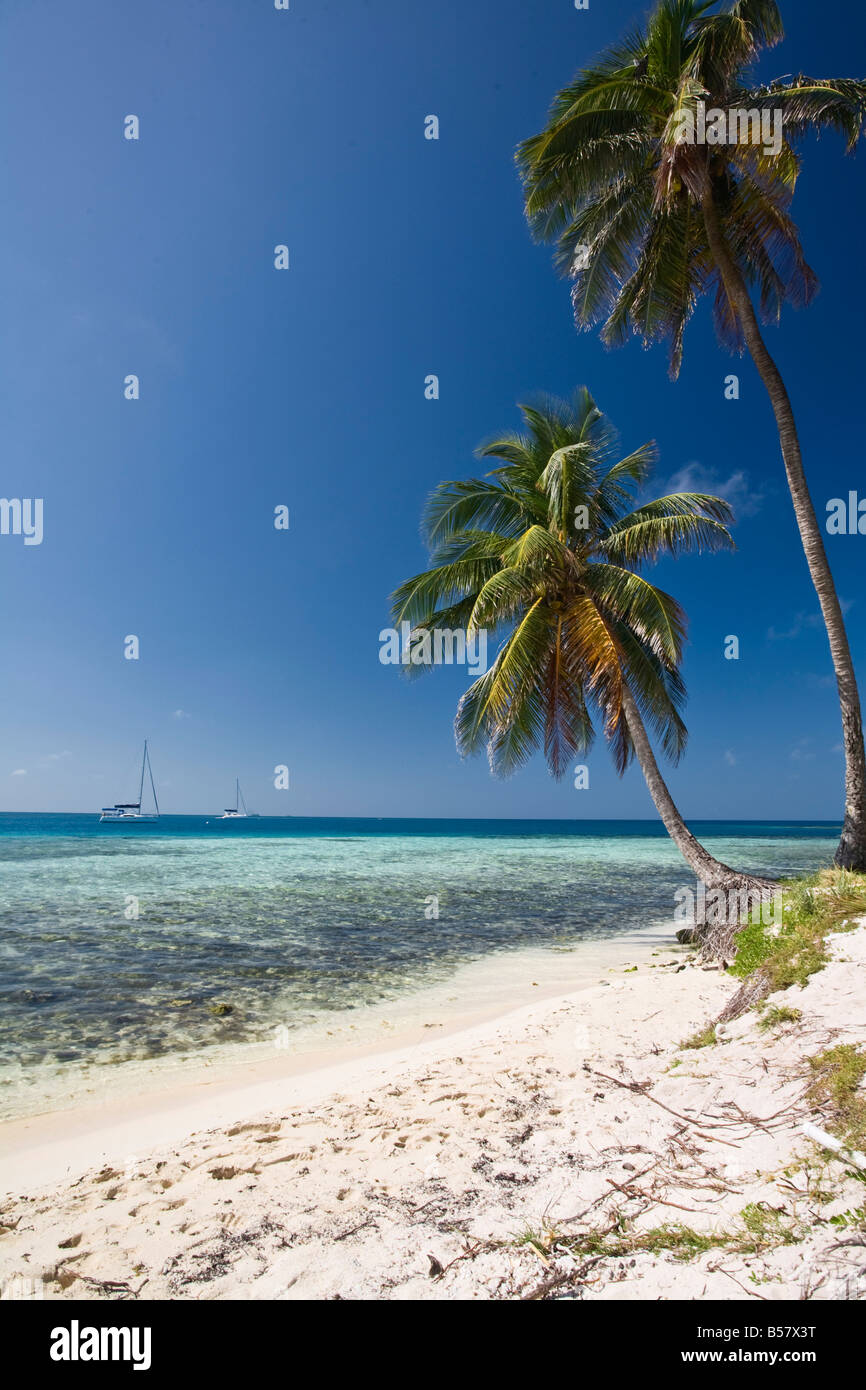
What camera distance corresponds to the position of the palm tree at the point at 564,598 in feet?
37.4

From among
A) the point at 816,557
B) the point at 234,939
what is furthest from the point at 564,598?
the point at 234,939

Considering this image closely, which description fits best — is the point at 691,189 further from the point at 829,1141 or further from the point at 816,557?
the point at 829,1141

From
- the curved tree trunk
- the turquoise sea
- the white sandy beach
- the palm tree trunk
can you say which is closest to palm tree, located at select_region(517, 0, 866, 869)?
the palm tree trunk

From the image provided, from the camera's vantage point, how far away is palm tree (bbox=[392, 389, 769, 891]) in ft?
37.4

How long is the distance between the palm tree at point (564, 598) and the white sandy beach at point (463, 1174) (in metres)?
6.30

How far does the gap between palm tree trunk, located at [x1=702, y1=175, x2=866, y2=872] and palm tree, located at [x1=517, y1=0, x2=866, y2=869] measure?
2 centimetres

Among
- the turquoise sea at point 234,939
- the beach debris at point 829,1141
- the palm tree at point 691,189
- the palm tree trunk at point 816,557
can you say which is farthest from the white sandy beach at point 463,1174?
the palm tree at point 691,189

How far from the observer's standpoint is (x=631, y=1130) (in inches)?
142

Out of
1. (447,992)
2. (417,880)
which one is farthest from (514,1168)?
(417,880)

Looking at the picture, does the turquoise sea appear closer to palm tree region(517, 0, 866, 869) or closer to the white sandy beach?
the white sandy beach

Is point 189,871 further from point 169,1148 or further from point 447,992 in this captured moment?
point 169,1148

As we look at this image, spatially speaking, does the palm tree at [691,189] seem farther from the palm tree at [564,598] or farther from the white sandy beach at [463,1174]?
the white sandy beach at [463,1174]

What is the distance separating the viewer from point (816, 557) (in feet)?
30.4
